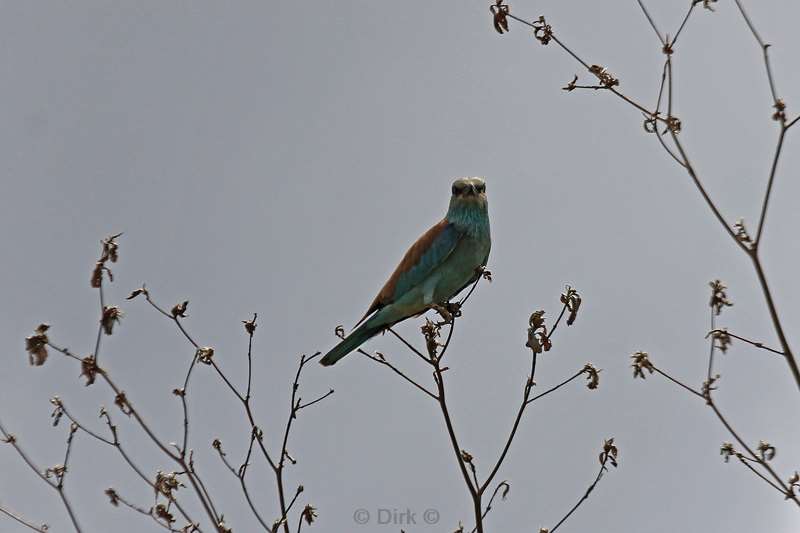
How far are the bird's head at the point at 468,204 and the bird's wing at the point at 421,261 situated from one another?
0.33 feet

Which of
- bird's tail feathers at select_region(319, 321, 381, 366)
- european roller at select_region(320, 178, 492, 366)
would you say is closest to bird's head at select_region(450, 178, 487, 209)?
european roller at select_region(320, 178, 492, 366)

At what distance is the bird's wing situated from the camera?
7.34 metres

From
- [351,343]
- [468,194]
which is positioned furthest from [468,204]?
[351,343]

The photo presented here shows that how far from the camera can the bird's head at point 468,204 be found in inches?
293

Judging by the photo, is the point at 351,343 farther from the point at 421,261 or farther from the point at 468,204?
the point at 468,204

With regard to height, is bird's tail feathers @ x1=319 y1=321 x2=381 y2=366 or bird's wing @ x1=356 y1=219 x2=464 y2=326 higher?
bird's wing @ x1=356 y1=219 x2=464 y2=326

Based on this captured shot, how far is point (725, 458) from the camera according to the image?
4.05 meters

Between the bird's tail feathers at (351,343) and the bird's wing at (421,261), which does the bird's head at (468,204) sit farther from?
the bird's tail feathers at (351,343)

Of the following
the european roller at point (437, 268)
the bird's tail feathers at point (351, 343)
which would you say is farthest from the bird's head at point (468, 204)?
the bird's tail feathers at point (351, 343)

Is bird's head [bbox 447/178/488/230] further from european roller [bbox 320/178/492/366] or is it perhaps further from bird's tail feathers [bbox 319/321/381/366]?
bird's tail feathers [bbox 319/321/381/366]

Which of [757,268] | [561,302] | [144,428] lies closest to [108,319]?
[144,428]

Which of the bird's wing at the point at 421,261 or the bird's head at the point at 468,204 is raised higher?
the bird's head at the point at 468,204

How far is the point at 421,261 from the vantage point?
7359 mm

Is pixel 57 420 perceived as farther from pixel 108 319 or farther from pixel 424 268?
pixel 424 268
